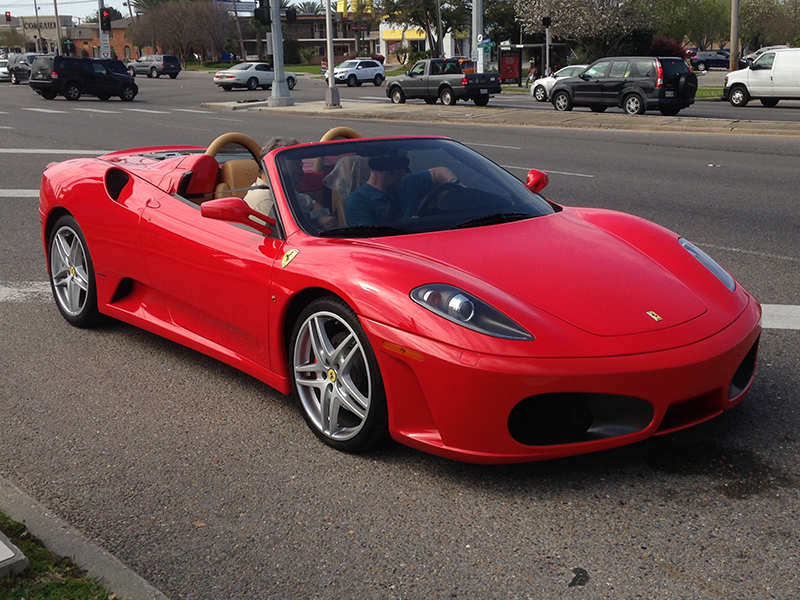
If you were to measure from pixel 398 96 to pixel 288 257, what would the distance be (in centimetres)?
2991

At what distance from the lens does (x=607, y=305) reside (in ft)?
11.4

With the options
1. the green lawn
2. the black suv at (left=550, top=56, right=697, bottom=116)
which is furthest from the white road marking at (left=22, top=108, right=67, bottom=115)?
the green lawn

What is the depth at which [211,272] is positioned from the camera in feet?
14.1

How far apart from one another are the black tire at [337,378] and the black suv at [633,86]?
71.9 ft

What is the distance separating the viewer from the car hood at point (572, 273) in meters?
3.43

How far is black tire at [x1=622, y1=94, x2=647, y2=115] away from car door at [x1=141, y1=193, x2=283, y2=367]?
850 inches

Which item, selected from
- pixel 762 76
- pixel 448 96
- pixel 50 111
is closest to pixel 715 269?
pixel 762 76

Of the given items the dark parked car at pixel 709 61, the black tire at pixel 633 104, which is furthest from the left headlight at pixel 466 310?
the dark parked car at pixel 709 61

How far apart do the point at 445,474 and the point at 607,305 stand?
2.97ft

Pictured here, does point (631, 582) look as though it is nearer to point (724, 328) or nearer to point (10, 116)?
point (724, 328)

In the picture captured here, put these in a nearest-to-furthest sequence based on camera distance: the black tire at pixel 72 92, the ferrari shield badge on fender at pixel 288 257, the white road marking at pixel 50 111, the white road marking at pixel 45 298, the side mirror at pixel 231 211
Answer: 1. the ferrari shield badge on fender at pixel 288 257
2. the side mirror at pixel 231 211
3. the white road marking at pixel 45 298
4. the white road marking at pixel 50 111
5. the black tire at pixel 72 92

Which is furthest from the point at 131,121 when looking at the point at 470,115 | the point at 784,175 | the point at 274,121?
the point at 784,175

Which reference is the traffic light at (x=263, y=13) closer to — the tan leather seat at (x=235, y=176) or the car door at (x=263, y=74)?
the car door at (x=263, y=74)

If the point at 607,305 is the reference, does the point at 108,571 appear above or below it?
below
